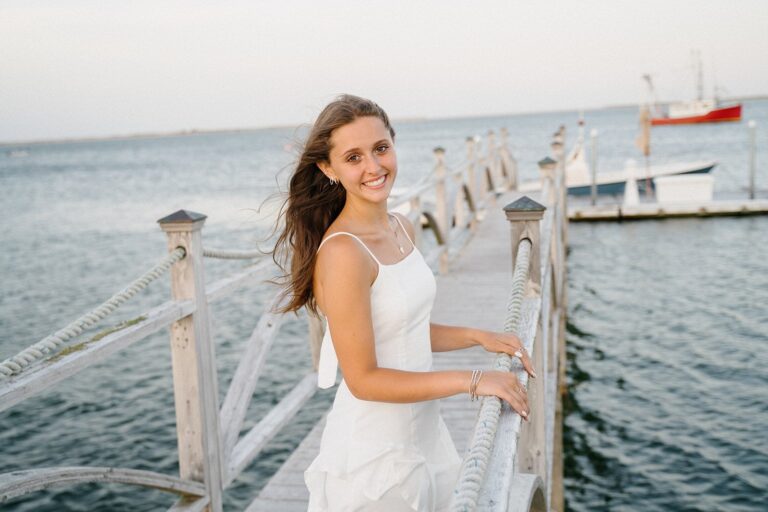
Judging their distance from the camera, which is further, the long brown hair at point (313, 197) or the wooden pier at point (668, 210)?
the wooden pier at point (668, 210)

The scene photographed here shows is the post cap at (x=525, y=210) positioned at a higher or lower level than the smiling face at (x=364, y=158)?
lower

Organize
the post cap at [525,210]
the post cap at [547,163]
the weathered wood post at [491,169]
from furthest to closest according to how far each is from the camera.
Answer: the weathered wood post at [491,169] → the post cap at [547,163] → the post cap at [525,210]

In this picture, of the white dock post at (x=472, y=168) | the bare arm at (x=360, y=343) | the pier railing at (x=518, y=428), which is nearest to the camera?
the pier railing at (x=518, y=428)

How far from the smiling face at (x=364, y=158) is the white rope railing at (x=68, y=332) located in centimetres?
107

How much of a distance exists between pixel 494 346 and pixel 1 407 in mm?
1554

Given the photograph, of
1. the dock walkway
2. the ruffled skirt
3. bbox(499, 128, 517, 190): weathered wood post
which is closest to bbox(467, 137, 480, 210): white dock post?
the dock walkway

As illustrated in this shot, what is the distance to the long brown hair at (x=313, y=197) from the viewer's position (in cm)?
217

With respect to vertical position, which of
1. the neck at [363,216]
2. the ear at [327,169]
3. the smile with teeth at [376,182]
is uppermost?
the ear at [327,169]

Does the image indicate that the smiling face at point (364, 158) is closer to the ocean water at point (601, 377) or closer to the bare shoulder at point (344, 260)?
the bare shoulder at point (344, 260)

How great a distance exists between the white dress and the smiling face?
0.68 feet

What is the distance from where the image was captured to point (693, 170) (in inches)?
960

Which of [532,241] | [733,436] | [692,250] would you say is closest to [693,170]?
[692,250]

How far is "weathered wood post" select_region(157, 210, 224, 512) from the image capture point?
360cm


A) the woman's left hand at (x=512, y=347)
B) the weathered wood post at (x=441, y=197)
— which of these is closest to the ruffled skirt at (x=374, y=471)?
the woman's left hand at (x=512, y=347)
